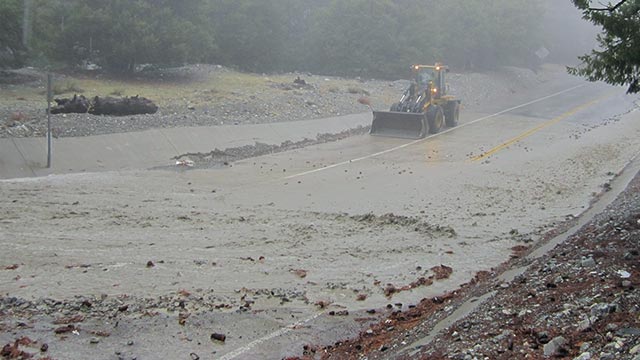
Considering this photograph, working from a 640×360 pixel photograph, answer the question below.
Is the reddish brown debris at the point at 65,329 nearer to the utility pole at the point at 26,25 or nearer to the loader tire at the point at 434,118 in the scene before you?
the loader tire at the point at 434,118

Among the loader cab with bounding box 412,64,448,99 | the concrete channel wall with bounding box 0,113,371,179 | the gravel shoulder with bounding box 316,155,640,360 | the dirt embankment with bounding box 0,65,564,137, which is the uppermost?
the loader cab with bounding box 412,64,448,99

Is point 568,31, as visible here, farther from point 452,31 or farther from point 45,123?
point 45,123

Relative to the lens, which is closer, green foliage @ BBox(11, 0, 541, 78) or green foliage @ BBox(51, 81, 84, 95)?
green foliage @ BBox(51, 81, 84, 95)

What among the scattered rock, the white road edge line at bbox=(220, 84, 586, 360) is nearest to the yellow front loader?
the white road edge line at bbox=(220, 84, 586, 360)

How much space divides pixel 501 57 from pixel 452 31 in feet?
24.1

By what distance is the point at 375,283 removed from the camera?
1171 cm

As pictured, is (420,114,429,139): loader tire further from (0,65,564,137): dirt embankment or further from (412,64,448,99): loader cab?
(0,65,564,137): dirt embankment

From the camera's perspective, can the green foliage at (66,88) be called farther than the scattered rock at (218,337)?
Yes

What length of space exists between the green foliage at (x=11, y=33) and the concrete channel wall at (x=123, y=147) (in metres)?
11.4

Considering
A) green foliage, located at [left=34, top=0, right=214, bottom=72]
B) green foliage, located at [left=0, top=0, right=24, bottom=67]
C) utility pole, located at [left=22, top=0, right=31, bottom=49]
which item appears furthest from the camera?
green foliage, located at [left=34, top=0, right=214, bottom=72]

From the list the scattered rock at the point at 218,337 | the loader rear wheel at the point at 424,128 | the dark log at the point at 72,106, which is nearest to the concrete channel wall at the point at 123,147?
the dark log at the point at 72,106

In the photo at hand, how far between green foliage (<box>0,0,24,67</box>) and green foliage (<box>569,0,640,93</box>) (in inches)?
1075

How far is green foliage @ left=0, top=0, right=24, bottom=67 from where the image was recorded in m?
32.6

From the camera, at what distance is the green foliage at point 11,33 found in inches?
1282
